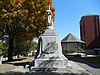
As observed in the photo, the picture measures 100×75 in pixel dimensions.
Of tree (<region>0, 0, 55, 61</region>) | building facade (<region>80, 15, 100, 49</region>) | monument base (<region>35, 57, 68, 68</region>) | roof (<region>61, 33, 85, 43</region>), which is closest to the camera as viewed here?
monument base (<region>35, 57, 68, 68</region>)

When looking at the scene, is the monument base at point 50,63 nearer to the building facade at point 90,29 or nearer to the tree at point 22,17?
the tree at point 22,17

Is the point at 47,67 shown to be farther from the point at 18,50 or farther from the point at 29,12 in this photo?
the point at 18,50

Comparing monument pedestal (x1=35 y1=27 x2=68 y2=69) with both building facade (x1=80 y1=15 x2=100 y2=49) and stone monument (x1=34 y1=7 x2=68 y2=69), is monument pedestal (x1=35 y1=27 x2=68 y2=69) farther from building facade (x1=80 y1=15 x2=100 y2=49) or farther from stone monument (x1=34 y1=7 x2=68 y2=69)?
building facade (x1=80 y1=15 x2=100 y2=49)

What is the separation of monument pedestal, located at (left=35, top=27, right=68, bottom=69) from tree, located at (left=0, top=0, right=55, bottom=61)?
23.2 feet

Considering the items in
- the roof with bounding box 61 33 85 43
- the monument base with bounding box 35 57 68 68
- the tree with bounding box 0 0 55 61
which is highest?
the tree with bounding box 0 0 55 61

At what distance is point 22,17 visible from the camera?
83.5ft

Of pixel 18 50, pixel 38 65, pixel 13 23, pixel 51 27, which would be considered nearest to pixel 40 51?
pixel 38 65

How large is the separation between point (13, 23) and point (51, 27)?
772 cm

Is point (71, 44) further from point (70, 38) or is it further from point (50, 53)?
point (50, 53)

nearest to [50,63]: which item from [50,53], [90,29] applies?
[50,53]

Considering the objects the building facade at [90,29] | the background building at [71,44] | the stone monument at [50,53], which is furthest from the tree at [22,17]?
the building facade at [90,29]

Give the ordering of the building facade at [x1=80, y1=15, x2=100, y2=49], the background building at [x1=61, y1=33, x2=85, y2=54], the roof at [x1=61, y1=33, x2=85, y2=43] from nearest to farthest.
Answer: the background building at [x1=61, y1=33, x2=85, y2=54] → the roof at [x1=61, y1=33, x2=85, y2=43] → the building facade at [x1=80, y1=15, x2=100, y2=49]

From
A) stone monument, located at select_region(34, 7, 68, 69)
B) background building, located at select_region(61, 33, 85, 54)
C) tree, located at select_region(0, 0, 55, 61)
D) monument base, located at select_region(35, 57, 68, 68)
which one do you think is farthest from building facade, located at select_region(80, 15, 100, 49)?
monument base, located at select_region(35, 57, 68, 68)

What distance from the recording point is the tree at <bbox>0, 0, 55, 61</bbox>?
24469mm
